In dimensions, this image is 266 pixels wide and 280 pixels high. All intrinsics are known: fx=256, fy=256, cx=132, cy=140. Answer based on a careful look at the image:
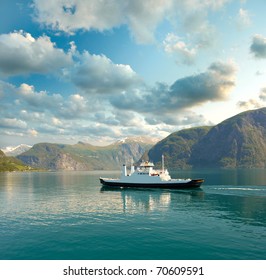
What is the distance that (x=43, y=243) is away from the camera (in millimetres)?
35281

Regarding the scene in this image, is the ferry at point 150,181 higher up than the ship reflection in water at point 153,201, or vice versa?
the ferry at point 150,181

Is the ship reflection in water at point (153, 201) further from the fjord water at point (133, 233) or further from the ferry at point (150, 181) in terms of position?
the ferry at point (150, 181)

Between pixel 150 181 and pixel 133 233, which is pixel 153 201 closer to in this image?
pixel 150 181

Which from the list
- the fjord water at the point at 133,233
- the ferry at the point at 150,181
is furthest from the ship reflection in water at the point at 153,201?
the ferry at the point at 150,181

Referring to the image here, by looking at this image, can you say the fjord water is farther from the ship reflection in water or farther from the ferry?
the ferry

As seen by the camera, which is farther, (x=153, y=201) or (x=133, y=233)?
(x=153, y=201)

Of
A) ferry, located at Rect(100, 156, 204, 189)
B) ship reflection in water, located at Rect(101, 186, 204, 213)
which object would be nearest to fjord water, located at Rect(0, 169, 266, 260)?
ship reflection in water, located at Rect(101, 186, 204, 213)

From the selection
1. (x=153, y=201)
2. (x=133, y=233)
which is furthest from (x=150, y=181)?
(x=133, y=233)

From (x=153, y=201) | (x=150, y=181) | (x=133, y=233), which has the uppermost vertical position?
(x=150, y=181)

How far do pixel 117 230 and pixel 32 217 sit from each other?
2162 centimetres

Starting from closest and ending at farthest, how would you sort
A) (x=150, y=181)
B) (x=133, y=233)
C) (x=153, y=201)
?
(x=133, y=233) → (x=153, y=201) → (x=150, y=181)
